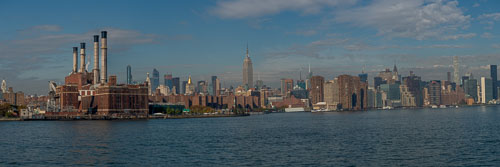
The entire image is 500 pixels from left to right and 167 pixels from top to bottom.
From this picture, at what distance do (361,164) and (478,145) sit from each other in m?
23.1

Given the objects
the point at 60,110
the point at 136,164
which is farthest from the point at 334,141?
the point at 60,110

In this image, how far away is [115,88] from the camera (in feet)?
628

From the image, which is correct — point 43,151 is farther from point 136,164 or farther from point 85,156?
point 136,164

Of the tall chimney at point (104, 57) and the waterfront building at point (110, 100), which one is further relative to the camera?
the tall chimney at point (104, 57)

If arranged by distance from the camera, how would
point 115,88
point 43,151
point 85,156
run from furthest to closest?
1. point 115,88
2. point 43,151
3. point 85,156

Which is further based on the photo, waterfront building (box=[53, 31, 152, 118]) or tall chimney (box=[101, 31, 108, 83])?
tall chimney (box=[101, 31, 108, 83])

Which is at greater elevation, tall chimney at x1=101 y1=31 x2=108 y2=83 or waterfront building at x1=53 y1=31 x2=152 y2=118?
tall chimney at x1=101 y1=31 x2=108 y2=83

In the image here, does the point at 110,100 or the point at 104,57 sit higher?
the point at 104,57

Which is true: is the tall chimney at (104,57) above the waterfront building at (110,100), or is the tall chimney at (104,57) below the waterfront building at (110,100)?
above

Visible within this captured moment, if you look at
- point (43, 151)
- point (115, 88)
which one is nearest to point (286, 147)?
point (43, 151)

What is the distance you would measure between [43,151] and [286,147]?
28913mm

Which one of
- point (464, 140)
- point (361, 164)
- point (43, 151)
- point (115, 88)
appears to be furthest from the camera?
point (115, 88)

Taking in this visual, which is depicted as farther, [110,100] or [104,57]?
[104,57]

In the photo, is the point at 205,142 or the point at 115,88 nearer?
the point at 205,142
